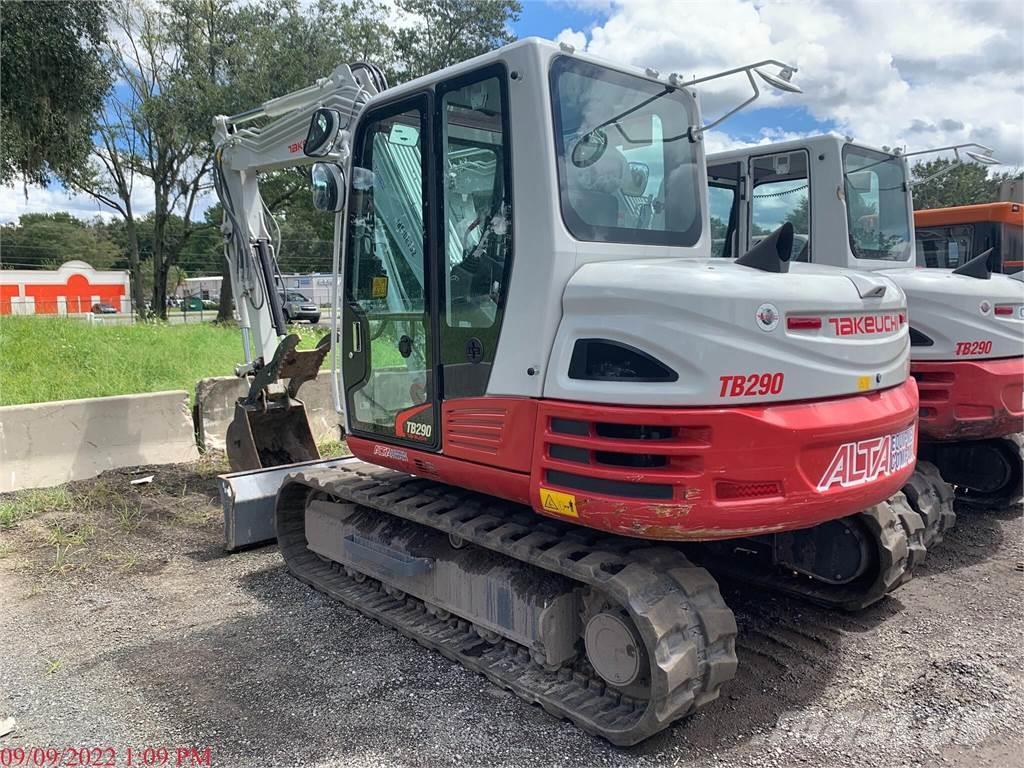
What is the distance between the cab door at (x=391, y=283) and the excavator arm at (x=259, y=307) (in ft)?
6.27

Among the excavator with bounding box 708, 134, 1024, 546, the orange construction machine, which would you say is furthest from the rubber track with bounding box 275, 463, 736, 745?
the orange construction machine

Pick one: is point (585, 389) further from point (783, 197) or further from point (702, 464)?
point (783, 197)

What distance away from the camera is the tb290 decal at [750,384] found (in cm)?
290

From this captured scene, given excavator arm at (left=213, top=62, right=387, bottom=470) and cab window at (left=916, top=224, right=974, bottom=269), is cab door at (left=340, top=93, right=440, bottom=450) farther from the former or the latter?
cab window at (left=916, top=224, right=974, bottom=269)

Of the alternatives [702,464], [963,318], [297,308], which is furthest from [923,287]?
[297,308]

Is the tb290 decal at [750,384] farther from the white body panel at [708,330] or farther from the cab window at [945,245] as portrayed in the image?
the cab window at [945,245]

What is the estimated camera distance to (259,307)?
21.3ft

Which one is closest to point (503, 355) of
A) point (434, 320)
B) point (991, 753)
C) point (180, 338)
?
point (434, 320)

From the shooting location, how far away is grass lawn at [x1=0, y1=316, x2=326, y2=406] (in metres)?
8.18

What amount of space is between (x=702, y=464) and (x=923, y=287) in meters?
3.52

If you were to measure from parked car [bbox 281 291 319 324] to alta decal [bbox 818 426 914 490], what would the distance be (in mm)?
4004

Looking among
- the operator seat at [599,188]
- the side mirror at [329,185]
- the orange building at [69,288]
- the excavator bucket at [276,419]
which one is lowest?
the excavator bucket at [276,419]

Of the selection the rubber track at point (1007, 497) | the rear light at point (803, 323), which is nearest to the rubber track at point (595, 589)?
the rear light at point (803, 323)

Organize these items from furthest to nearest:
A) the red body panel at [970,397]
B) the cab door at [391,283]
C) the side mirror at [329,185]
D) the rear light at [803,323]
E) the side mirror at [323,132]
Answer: the red body panel at [970,397]
the side mirror at [323,132]
the side mirror at [329,185]
the cab door at [391,283]
the rear light at [803,323]
